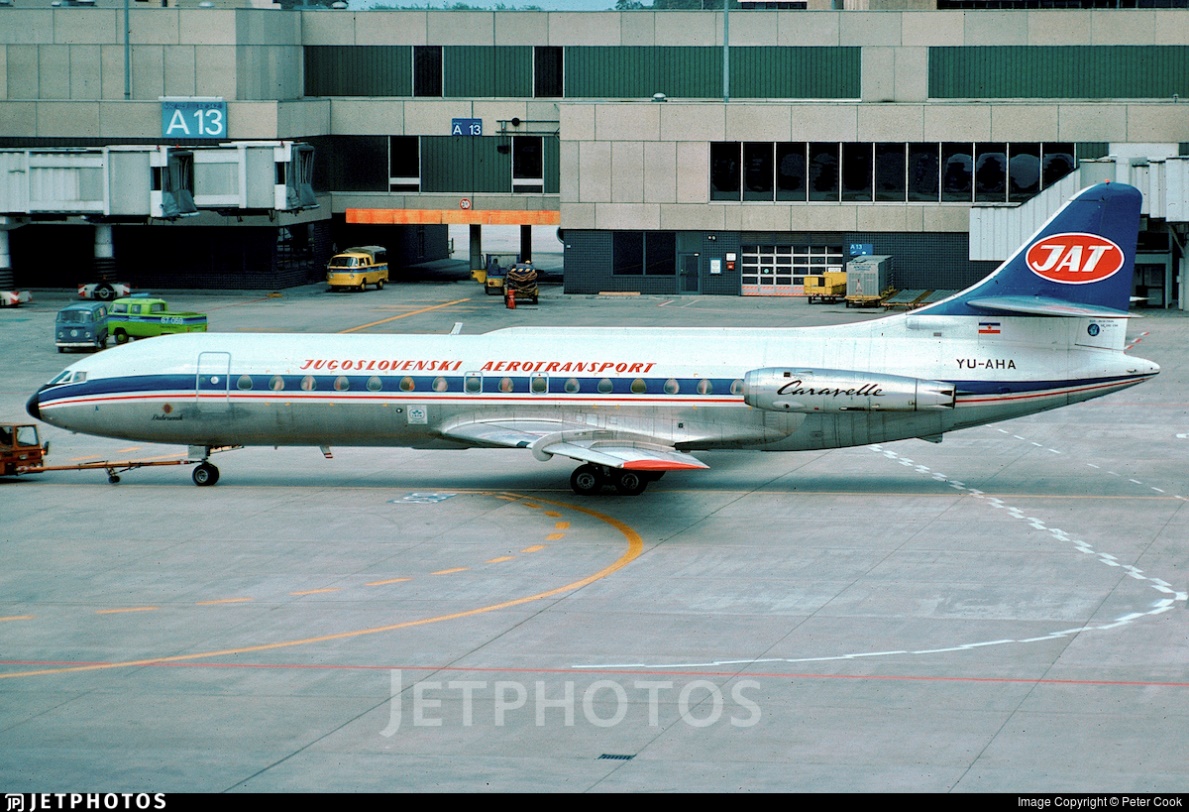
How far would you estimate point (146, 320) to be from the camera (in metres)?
70.2

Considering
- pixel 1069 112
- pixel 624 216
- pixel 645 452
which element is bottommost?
pixel 645 452

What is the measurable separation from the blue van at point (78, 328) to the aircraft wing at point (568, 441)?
32.3 meters

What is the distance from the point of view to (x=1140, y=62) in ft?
298

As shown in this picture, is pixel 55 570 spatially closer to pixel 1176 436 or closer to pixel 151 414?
pixel 151 414

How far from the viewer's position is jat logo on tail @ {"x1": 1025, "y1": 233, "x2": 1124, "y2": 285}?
126 ft

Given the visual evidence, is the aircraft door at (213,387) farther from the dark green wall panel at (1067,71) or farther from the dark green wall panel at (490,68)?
the dark green wall panel at (1067,71)

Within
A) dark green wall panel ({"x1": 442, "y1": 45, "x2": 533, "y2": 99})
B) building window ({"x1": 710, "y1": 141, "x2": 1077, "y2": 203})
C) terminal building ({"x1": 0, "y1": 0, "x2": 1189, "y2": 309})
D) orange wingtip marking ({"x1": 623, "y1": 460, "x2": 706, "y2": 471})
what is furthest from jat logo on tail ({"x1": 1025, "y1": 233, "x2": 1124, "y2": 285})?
dark green wall panel ({"x1": 442, "y1": 45, "x2": 533, "y2": 99})

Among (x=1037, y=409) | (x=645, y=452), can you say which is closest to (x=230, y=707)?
(x=645, y=452)

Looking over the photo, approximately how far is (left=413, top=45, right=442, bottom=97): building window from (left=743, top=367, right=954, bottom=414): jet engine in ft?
209

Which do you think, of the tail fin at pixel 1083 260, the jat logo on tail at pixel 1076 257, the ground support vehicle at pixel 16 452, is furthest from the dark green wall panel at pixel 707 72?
the ground support vehicle at pixel 16 452

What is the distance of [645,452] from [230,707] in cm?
1614

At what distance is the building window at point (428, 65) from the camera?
321 ft

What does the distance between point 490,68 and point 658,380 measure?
61838 mm

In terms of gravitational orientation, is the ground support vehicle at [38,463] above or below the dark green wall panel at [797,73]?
below
